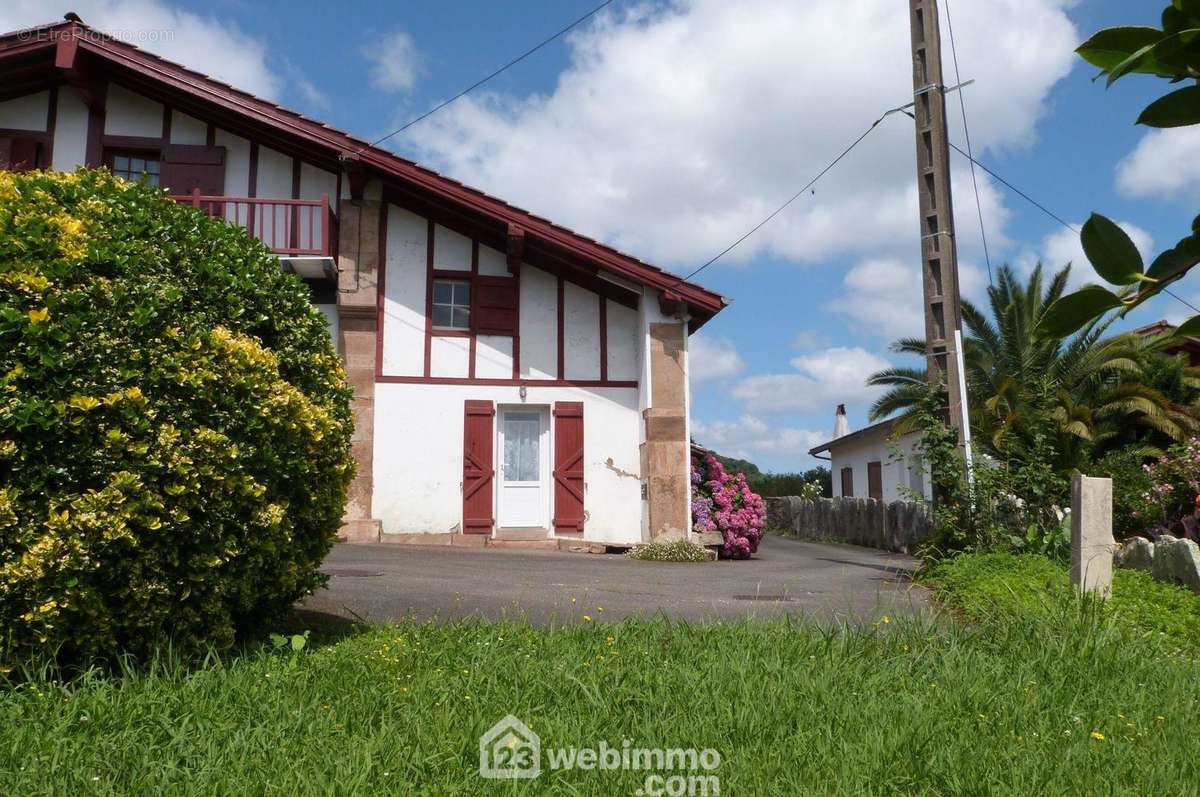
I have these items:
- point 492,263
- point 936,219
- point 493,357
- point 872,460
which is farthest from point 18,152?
point 872,460

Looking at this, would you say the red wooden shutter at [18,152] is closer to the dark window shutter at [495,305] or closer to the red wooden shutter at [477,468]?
the dark window shutter at [495,305]

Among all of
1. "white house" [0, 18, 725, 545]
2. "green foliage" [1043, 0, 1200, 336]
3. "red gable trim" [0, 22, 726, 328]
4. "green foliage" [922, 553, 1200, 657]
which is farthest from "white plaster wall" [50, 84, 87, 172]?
"green foliage" [1043, 0, 1200, 336]

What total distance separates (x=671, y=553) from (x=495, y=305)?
4.70 meters

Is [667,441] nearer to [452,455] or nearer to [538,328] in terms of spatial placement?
[538,328]

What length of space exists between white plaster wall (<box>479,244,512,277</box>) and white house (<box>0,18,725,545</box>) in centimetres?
2

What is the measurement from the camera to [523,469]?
577 inches

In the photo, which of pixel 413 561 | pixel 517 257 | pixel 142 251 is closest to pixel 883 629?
pixel 142 251

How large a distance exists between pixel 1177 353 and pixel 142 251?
69.3ft

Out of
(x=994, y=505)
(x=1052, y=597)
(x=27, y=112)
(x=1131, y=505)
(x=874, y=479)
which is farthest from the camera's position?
→ (x=874, y=479)

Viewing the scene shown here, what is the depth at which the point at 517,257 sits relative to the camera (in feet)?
47.0

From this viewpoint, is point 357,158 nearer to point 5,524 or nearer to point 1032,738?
point 5,524

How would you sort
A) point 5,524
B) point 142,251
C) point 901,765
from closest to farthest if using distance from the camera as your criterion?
point 901,765, point 5,524, point 142,251

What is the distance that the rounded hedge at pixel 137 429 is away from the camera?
4184mm

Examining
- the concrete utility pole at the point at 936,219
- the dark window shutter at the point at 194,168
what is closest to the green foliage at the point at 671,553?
the concrete utility pole at the point at 936,219
